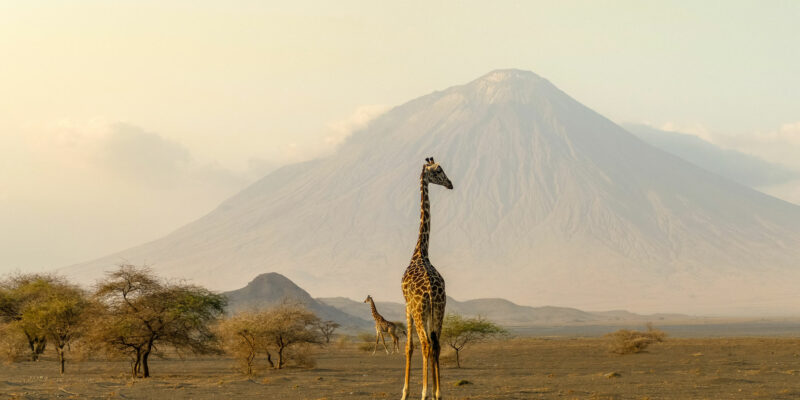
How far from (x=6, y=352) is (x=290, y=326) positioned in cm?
1680

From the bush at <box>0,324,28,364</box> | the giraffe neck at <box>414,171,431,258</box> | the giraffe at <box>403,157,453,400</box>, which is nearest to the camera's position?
the giraffe at <box>403,157,453,400</box>

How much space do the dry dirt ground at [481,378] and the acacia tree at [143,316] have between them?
1567 millimetres

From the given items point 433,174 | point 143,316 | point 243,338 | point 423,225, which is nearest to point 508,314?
point 243,338

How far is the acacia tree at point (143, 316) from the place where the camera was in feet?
124

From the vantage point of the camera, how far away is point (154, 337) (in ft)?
127

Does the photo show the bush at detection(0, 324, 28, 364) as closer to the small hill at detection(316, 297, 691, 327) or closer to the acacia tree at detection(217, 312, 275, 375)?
the acacia tree at detection(217, 312, 275, 375)

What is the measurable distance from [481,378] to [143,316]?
15.1 meters

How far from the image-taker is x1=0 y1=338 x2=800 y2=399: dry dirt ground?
30.7 metres

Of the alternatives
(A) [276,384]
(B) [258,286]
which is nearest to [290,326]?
(A) [276,384]

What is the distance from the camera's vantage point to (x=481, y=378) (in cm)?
3812

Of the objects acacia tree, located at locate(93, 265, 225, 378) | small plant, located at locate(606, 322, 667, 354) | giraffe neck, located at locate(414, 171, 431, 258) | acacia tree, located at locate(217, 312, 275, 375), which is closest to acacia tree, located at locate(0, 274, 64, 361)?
acacia tree, located at locate(93, 265, 225, 378)

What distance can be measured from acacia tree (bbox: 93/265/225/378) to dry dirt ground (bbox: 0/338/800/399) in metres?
1.57

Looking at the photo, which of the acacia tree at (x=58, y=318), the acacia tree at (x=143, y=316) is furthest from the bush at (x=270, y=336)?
the acacia tree at (x=58, y=318)

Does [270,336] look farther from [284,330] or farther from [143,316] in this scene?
[143,316]
